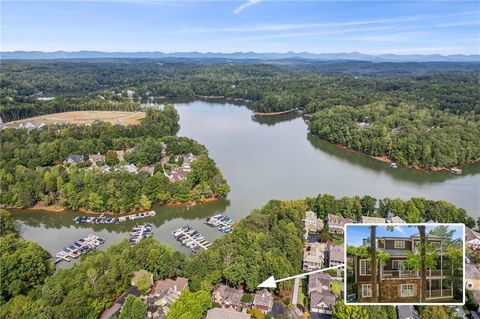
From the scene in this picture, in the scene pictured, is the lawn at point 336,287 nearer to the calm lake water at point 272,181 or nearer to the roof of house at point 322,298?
the roof of house at point 322,298

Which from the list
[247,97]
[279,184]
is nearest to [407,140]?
[279,184]

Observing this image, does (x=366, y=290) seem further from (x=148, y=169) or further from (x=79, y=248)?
(x=148, y=169)

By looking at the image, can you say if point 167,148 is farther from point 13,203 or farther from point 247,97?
point 247,97

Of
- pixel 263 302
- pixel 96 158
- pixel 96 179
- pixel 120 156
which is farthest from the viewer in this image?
pixel 120 156

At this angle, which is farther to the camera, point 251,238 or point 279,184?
point 279,184

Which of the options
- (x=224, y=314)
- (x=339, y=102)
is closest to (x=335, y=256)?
(x=224, y=314)

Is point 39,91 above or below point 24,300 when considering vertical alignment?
above

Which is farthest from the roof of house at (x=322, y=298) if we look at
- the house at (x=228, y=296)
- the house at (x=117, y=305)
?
the house at (x=117, y=305)

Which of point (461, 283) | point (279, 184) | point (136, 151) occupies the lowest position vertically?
point (279, 184)
